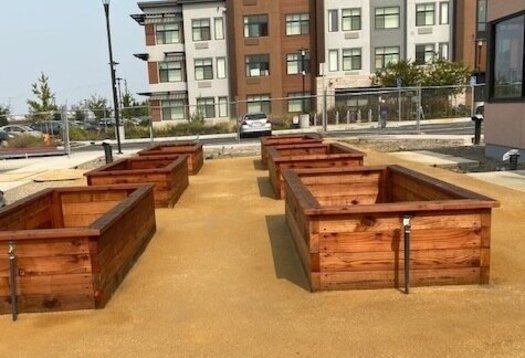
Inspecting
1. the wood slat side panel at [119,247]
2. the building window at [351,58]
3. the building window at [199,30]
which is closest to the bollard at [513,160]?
the wood slat side panel at [119,247]

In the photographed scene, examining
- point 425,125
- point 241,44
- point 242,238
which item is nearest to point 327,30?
point 241,44

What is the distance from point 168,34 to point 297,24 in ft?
42.9

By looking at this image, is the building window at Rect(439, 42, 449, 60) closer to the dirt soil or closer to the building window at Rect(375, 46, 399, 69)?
the building window at Rect(375, 46, 399, 69)

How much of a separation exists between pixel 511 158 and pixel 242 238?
26.3 ft

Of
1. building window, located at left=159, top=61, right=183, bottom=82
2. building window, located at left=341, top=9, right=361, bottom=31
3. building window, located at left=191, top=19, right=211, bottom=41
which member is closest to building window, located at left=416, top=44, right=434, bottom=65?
building window, located at left=341, top=9, right=361, bottom=31

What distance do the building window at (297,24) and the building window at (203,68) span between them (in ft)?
27.7

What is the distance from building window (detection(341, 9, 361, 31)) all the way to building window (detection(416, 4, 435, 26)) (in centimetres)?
562

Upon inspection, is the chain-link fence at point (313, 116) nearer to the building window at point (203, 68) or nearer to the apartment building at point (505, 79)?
the building window at point (203, 68)

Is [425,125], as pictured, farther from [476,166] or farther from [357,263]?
[357,263]

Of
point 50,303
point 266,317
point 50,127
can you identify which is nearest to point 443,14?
point 50,127

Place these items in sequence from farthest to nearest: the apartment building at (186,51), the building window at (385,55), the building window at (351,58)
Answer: the apartment building at (186,51)
the building window at (385,55)
the building window at (351,58)

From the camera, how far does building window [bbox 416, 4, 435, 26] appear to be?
47.2 meters

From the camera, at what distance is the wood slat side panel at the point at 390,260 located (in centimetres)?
459

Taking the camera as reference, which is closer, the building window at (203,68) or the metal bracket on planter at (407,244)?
the metal bracket on planter at (407,244)
